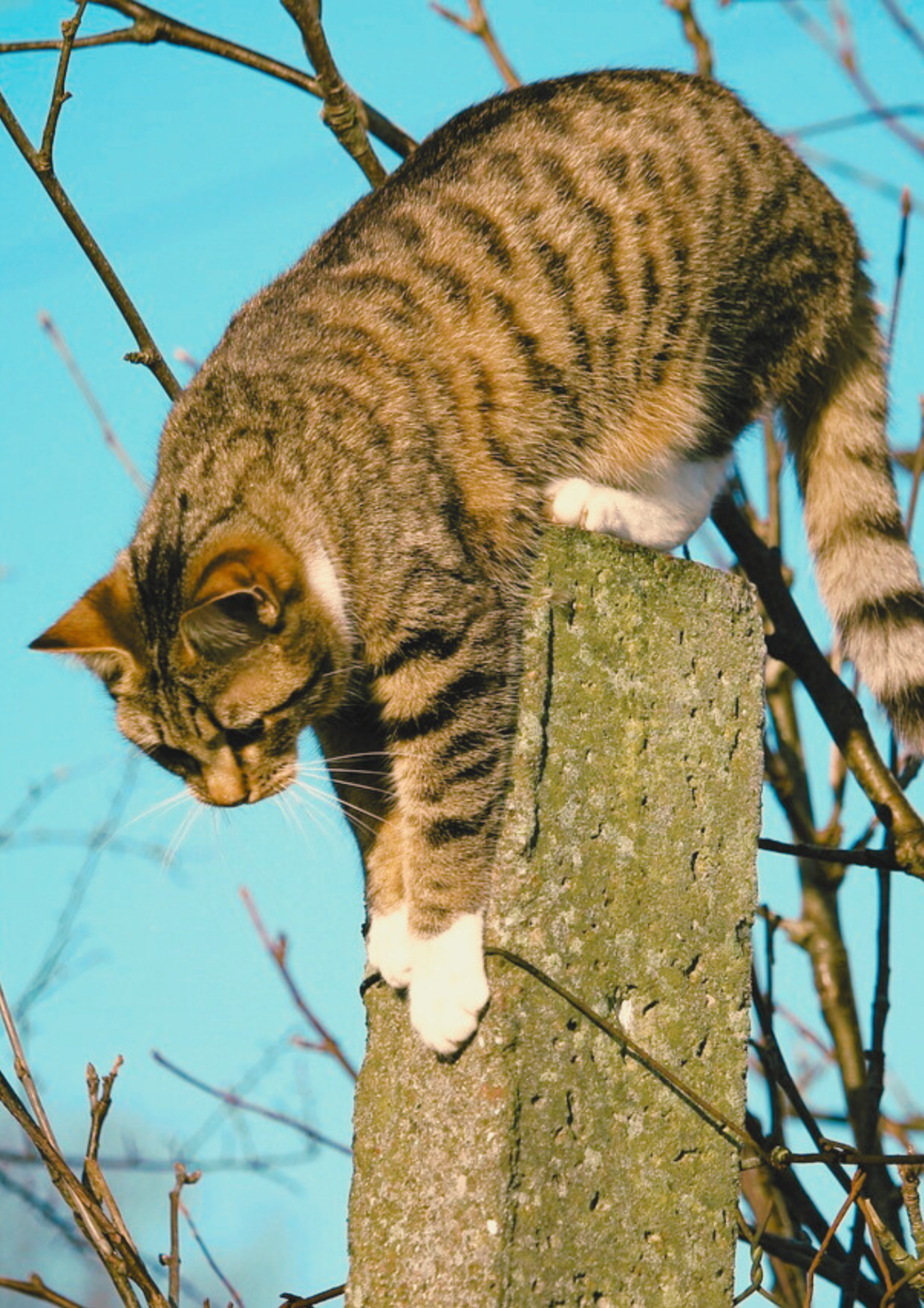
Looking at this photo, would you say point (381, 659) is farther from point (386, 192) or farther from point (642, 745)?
point (386, 192)

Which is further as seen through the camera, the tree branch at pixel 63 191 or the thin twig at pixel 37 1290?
the tree branch at pixel 63 191

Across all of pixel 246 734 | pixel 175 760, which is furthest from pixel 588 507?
pixel 175 760

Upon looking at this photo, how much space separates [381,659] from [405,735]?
0.46 feet

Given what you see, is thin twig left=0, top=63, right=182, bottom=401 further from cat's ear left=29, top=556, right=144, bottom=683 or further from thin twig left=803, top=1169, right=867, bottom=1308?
thin twig left=803, top=1169, right=867, bottom=1308

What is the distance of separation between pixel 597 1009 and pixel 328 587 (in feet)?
3.17

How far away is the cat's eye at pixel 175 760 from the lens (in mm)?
2496

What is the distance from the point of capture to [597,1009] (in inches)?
67.9

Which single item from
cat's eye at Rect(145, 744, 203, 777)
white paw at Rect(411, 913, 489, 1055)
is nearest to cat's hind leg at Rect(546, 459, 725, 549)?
cat's eye at Rect(145, 744, 203, 777)

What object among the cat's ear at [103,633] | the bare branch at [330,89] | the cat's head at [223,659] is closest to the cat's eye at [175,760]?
the cat's head at [223,659]

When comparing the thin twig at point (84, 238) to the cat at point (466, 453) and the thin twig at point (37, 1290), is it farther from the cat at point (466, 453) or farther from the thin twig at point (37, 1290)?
the thin twig at point (37, 1290)

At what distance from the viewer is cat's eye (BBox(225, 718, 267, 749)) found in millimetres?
2445

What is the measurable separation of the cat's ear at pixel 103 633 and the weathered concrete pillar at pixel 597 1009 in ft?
2.67

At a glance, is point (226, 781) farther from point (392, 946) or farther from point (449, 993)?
point (449, 993)

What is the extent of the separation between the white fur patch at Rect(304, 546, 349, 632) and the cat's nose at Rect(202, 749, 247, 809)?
0.96ft
